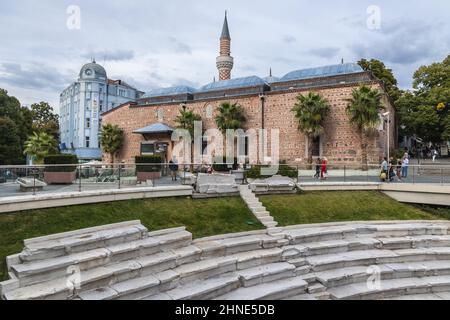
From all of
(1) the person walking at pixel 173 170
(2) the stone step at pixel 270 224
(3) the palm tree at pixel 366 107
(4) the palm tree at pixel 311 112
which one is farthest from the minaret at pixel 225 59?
(2) the stone step at pixel 270 224

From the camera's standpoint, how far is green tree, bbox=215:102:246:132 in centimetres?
2972

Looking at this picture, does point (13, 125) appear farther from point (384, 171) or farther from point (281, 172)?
point (384, 171)

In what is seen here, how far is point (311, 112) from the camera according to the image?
83.4 feet

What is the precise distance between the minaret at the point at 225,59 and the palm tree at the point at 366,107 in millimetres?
22298

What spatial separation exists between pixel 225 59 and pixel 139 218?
36.5m

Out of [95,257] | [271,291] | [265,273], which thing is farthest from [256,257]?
[95,257]

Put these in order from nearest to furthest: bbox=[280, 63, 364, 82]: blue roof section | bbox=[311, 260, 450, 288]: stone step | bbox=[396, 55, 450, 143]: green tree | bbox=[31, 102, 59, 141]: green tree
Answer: bbox=[311, 260, 450, 288]: stone step < bbox=[280, 63, 364, 82]: blue roof section < bbox=[396, 55, 450, 143]: green tree < bbox=[31, 102, 59, 141]: green tree

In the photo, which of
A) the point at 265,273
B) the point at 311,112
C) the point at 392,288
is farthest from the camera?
the point at 311,112

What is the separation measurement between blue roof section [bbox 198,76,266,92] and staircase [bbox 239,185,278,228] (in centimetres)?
1975

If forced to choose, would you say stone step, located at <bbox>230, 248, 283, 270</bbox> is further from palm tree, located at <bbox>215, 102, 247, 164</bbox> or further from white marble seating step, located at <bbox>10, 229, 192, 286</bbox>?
palm tree, located at <bbox>215, 102, 247, 164</bbox>

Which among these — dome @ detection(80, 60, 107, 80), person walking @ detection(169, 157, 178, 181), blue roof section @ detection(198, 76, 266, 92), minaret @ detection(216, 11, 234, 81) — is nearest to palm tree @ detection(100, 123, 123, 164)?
blue roof section @ detection(198, 76, 266, 92)

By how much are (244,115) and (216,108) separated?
3.16m

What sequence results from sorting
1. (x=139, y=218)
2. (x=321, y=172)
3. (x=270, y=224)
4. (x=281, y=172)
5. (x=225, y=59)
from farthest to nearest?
(x=225, y=59) → (x=321, y=172) → (x=281, y=172) → (x=270, y=224) → (x=139, y=218)
